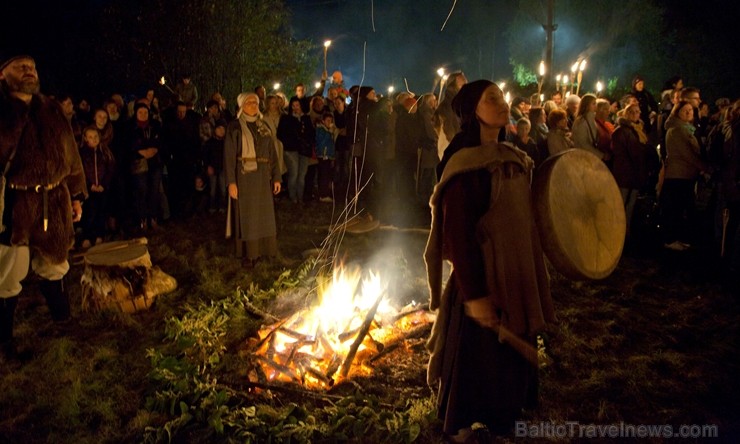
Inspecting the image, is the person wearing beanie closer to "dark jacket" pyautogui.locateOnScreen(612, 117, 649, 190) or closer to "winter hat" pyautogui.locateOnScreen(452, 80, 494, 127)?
"winter hat" pyautogui.locateOnScreen(452, 80, 494, 127)

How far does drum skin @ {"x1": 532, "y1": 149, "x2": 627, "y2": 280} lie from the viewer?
3.24m

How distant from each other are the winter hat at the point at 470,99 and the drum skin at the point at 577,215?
2.00 feet

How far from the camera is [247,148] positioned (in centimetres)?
709

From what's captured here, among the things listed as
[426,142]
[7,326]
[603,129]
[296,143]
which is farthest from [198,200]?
[603,129]

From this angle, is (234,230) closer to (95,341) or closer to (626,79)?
(95,341)

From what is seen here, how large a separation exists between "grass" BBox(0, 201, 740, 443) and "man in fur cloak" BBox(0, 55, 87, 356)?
0.76 metres

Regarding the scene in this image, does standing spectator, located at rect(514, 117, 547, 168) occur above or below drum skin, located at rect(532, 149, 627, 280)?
above

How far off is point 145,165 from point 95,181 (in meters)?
1.05

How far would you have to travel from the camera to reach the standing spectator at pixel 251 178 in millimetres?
7023

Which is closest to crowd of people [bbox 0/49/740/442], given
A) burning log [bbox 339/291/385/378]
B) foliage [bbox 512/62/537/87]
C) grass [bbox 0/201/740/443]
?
grass [bbox 0/201/740/443]

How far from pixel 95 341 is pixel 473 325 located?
4030 mm

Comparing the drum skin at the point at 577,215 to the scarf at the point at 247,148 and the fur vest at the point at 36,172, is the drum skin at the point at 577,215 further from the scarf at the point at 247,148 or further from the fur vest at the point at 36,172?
the scarf at the point at 247,148

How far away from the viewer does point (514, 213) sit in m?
3.02

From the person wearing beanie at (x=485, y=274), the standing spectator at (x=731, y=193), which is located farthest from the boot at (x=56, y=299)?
the standing spectator at (x=731, y=193)
